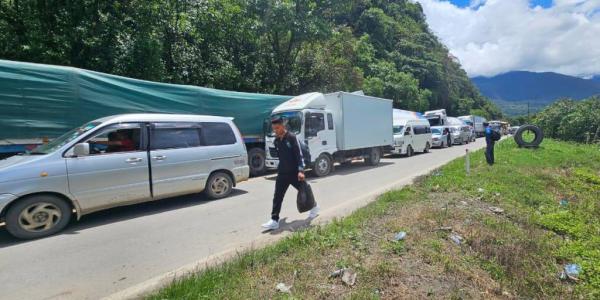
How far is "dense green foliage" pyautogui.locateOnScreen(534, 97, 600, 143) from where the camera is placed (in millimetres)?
21781

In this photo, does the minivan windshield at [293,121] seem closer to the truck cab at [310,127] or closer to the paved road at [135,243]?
the truck cab at [310,127]

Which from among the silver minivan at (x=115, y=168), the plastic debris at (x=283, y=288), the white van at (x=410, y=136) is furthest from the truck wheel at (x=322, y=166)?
the plastic debris at (x=283, y=288)

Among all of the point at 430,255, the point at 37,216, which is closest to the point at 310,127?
the point at 430,255

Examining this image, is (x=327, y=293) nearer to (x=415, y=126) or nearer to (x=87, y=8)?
(x=87, y=8)

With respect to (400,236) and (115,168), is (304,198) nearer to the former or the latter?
(400,236)

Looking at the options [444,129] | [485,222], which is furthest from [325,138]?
[444,129]

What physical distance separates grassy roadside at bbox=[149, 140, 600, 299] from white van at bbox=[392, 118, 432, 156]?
1027cm

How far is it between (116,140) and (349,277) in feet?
16.3

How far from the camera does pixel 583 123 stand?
22.5m

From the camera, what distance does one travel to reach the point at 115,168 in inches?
222

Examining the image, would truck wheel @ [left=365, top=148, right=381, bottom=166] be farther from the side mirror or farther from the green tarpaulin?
the side mirror

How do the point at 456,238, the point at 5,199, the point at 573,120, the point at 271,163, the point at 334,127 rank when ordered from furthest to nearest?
the point at 573,120 < the point at 334,127 < the point at 271,163 < the point at 5,199 < the point at 456,238

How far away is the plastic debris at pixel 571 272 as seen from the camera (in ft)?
12.3

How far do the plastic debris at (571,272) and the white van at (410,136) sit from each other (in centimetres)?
1236
